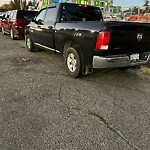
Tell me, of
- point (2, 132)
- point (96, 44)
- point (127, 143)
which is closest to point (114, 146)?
point (127, 143)

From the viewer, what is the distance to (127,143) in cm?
282

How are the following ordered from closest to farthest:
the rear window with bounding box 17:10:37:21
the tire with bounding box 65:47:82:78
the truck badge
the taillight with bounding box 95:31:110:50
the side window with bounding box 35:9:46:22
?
the taillight with bounding box 95:31:110:50 → the truck badge → the tire with bounding box 65:47:82:78 → the side window with bounding box 35:9:46:22 → the rear window with bounding box 17:10:37:21

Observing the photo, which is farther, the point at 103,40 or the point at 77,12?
the point at 77,12

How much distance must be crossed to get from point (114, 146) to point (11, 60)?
5.30m

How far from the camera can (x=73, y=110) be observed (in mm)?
3721

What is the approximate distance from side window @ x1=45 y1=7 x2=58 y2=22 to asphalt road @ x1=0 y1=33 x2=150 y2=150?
1588 mm

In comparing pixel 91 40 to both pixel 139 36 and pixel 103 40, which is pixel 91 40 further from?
pixel 139 36

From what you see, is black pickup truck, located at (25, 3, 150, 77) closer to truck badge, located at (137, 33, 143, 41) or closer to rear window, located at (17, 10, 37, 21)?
truck badge, located at (137, 33, 143, 41)

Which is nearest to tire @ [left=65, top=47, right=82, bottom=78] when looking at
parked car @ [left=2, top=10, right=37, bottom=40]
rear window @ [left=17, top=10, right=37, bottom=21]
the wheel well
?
the wheel well

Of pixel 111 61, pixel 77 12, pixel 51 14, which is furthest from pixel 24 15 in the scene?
pixel 111 61

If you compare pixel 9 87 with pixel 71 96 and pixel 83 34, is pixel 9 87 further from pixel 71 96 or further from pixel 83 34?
pixel 83 34

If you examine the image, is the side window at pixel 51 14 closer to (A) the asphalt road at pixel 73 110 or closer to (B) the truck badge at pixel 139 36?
(A) the asphalt road at pixel 73 110

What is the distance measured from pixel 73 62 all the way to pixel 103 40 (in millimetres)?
1308

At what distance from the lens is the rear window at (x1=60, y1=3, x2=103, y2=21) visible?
612 cm
